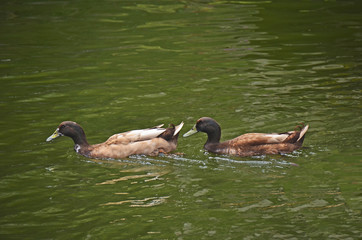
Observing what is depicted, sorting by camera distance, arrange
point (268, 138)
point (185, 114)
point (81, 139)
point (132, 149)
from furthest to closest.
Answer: point (185, 114) < point (81, 139) < point (132, 149) < point (268, 138)

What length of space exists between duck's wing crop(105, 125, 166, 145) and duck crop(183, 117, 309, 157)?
0.88 metres

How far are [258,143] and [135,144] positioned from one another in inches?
78.5

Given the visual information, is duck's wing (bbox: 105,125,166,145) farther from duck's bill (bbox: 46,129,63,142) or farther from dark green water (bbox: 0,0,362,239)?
duck's bill (bbox: 46,129,63,142)

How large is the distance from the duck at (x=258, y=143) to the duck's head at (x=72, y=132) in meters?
2.09

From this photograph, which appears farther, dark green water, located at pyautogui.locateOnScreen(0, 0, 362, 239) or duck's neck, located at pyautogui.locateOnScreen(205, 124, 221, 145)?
duck's neck, located at pyautogui.locateOnScreen(205, 124, 221, 145)

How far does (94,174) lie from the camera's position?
35.5ft

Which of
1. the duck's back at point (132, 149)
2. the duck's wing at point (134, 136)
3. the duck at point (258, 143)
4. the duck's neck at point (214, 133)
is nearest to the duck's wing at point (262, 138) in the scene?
the duck at point (258, 143)

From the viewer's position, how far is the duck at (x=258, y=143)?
11062 mm

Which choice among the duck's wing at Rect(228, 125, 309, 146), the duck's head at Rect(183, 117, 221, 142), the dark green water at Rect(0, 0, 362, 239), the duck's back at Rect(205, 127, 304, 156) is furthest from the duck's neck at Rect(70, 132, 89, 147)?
the duck's wing at Rect(228, 125, 309, 146)

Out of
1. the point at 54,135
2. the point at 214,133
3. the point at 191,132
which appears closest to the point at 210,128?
the point at 214,133

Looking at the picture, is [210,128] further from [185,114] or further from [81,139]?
[81,139]

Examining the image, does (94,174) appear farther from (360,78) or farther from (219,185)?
(360,78)

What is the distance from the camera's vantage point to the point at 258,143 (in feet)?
36.8

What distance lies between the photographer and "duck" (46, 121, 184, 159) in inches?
454
